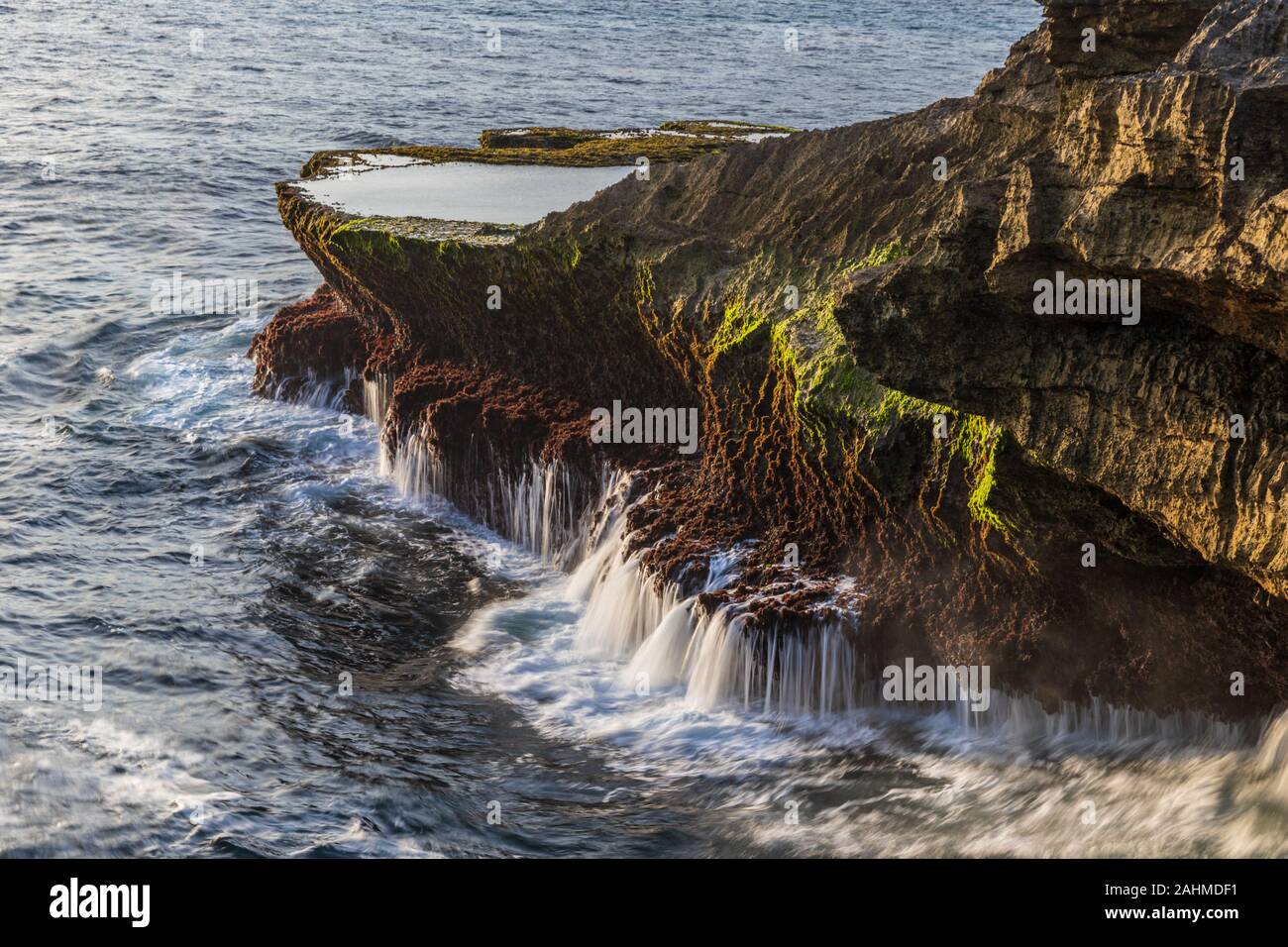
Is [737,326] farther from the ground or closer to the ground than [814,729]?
farther from the ground

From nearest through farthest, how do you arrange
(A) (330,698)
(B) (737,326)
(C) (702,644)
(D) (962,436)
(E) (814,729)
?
(D) (962,436)
(E) (814,729)
(C) (702,644)
(A) (330,698)
(B) (737,326)

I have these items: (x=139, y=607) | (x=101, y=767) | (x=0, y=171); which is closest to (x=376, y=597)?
(x=139, y=607)

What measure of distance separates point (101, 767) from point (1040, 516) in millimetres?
8764

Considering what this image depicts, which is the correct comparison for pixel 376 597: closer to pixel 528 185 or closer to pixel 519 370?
pixel 519 370

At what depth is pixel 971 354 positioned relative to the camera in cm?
1047

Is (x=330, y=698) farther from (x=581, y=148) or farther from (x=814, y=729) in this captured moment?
(x=581, y=148)

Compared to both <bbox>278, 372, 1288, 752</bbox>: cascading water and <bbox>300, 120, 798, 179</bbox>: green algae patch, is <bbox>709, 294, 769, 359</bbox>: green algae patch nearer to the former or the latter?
<bbox>278, 372, 1288, 752</bbox>: cascading water

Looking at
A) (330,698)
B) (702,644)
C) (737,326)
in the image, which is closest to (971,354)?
(737,326)

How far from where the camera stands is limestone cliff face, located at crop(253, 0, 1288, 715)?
29.4ft

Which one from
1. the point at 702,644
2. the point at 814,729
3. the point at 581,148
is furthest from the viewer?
the point at 581,148

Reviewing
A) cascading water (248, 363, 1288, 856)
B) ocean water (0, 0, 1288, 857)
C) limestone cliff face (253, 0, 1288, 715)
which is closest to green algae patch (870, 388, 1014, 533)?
limestone cliff face (253, 0, 1288, 715)

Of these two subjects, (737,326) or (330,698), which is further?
(737,326)
